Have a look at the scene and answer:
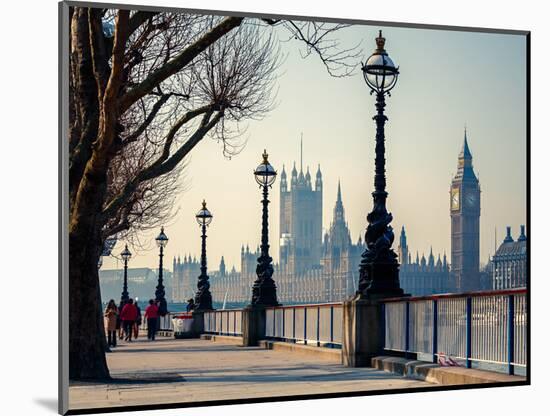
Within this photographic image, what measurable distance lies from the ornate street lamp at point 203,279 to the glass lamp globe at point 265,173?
84 cm

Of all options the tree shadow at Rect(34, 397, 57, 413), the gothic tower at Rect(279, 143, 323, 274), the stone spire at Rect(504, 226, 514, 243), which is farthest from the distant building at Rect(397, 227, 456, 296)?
the tree shadow at Rect(34, 397, 57, 413)

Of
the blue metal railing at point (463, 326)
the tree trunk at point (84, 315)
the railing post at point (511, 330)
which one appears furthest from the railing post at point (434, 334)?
the tree trunk at point (84, 315)

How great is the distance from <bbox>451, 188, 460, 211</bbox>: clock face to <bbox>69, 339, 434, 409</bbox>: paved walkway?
8.12ft

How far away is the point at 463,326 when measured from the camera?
1942 centimetres

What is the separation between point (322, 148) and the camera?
19297 mm

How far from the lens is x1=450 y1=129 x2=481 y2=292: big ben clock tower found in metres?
19.5

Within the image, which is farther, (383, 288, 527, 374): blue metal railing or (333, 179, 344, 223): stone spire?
(333, 179, 344, 223): stone spire

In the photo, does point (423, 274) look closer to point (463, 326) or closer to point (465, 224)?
point (465, 224)

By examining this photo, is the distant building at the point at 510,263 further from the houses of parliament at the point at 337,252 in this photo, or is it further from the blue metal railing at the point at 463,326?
the blue metal railing at the point at 463,326

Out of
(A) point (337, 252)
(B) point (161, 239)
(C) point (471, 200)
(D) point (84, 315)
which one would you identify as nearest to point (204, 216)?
(B) point (161, 239)

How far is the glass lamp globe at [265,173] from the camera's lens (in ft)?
62.3

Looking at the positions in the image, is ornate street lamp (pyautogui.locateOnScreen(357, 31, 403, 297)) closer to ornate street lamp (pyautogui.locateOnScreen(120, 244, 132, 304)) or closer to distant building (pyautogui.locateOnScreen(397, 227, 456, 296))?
distant building (pyautogui.locateOnScreen(397, 227, 456, 296))

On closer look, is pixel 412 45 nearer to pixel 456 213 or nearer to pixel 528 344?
pixel 456 213

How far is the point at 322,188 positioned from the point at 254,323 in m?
9.81
